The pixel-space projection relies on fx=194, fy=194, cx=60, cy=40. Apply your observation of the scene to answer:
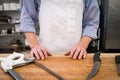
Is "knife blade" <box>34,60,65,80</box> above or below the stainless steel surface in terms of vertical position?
above

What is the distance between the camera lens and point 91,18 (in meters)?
1.19

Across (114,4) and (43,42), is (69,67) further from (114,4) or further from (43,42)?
(114,4)

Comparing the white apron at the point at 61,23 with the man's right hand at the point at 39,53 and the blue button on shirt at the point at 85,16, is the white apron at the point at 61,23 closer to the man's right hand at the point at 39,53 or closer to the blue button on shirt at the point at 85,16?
the blue button on shirt at the point at 85,16

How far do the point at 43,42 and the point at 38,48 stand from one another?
0.76 ft

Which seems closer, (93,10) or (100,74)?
(100,74)

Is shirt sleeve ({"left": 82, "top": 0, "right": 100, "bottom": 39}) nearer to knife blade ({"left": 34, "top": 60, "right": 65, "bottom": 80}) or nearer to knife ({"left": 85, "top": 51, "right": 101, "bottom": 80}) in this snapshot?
knife ({"left": 85, "top": 51, "right": 101, "bottom": 80})

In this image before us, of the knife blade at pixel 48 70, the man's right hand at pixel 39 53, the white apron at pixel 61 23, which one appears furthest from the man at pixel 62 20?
the knife blade at pixel 48 70

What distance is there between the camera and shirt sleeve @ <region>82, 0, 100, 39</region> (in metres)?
1.15

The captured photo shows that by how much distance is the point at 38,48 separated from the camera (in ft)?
3.26

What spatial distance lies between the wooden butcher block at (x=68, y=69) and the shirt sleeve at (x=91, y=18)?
0.22 m

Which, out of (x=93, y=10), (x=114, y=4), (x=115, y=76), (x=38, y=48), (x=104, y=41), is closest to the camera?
(x=115, y=76)

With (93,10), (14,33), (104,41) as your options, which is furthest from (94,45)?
(93,10)

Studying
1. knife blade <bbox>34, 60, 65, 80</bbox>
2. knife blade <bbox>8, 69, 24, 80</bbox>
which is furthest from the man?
knife blade <bbox>8, 69, 24, 80</bbox>

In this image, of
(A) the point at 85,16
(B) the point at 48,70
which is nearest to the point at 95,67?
(B) the point at 48,70
